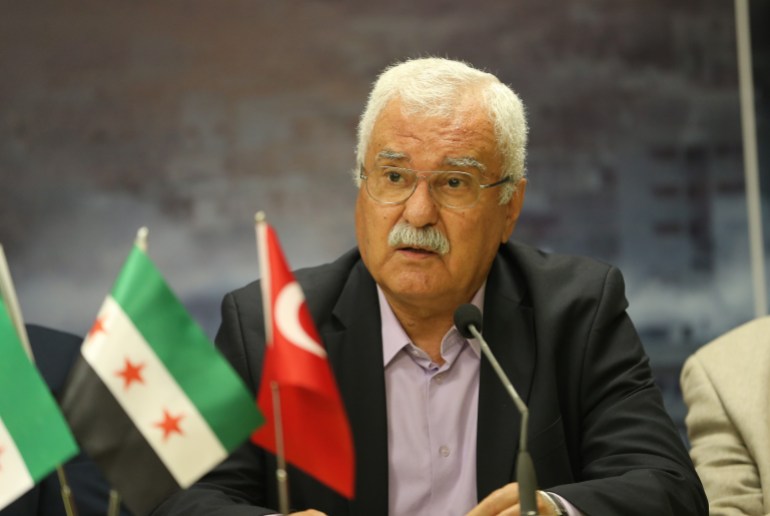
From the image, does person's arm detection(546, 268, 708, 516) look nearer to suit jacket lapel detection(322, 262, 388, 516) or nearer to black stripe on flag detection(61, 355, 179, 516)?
suit jacket lapel detection(322, 262, 388, 516)

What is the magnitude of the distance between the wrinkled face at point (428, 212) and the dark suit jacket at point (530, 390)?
18 cm

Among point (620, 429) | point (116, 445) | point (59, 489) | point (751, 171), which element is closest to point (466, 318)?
point (620, 429)

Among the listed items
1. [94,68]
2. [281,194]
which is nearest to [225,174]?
[281,194]

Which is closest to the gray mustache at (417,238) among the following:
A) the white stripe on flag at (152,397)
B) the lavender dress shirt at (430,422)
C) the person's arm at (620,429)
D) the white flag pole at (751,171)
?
the lavender dress shirt at (430,422)

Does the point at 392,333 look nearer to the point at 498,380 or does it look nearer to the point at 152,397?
the point at 498,380

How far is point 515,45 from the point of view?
4125 mm

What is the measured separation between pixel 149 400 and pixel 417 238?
0.89 meters

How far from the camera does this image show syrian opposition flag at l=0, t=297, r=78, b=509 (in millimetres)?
1952

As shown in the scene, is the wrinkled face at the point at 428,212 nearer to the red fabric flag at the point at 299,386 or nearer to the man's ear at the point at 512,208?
the man's ear at the point at 512,208

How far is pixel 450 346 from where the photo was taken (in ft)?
9.41

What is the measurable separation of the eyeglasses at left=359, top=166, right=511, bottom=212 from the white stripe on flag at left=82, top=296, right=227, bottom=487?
0.86m

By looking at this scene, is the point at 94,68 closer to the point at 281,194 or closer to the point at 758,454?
the point at 281,194

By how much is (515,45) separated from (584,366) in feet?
5.42

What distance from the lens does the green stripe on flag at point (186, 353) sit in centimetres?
200
